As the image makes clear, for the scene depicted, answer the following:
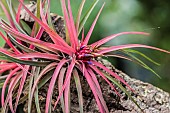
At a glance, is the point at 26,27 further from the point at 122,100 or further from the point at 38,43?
the point at 122,100

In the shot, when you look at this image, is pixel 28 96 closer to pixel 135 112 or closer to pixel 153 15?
pixel 135 112

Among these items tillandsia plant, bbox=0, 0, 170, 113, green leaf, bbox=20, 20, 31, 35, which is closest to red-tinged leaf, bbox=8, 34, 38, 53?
tillandsia plant, bbox=0, 0, 170, 113

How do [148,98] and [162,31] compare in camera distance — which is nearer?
[148,98]

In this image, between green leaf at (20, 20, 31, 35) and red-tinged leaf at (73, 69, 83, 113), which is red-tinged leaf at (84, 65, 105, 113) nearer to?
red-tinged leaf at (73, 69, 83, 113)

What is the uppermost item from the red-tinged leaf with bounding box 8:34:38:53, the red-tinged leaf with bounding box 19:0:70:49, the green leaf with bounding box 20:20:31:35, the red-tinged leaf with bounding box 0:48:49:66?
the green leaf with bounding box 20:20:31:35

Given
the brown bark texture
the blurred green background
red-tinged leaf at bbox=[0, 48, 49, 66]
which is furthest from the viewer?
the blurred green background

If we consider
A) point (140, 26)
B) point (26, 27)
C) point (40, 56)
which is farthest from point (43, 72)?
point (140, 26)

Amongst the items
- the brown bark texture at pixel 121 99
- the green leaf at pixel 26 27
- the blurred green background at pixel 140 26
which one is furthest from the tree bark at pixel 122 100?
the blurred green background at pixel 140 26

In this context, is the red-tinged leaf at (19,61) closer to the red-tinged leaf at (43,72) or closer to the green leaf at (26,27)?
the red-tinged leaf at (43,72)

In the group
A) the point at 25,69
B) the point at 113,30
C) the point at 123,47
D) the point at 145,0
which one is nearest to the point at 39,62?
the point at 25,69
